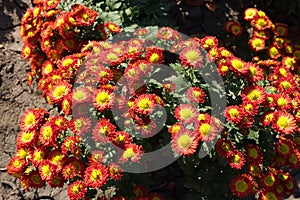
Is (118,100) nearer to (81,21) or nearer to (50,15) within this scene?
(81,21)

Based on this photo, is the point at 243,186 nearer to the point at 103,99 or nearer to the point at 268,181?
the point at 268,181

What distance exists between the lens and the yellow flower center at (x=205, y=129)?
6.86ft

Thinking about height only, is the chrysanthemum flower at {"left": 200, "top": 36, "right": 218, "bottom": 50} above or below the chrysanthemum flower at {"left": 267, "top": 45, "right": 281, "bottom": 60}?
above

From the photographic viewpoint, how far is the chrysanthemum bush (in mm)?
2129

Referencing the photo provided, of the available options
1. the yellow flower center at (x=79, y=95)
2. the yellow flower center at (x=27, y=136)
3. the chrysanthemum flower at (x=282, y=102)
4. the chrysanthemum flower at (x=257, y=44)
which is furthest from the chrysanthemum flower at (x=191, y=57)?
the yellow flower center at (x=27, y=136)

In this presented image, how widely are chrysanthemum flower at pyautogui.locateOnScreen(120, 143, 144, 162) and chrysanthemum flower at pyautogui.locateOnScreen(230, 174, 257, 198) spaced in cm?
52

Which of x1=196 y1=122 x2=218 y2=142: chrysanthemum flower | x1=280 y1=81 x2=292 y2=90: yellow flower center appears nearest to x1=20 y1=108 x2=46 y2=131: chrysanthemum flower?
x1=196 y1=122 x2=218 y2=142: chrysanthemum flower

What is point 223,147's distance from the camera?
7.04ft

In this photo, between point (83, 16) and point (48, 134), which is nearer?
point (48, 134)

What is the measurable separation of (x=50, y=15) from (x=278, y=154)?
5.13ft

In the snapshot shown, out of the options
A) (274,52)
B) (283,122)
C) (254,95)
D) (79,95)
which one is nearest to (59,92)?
(79,95)

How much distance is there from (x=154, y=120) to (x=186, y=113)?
172mm

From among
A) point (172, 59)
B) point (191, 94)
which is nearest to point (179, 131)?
point (191, 94)

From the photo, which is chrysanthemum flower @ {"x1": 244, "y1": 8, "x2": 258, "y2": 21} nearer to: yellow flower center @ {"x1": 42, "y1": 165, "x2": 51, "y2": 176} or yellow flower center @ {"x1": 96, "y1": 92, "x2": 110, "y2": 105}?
yellow flower center @ {"x1": 96, "y1": 92, "x2": 110, "y2": 105}
